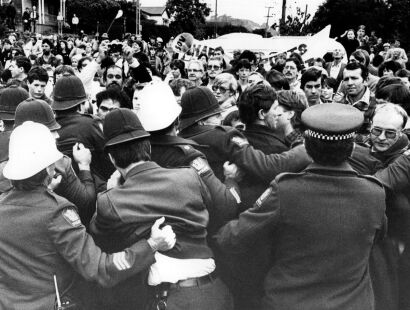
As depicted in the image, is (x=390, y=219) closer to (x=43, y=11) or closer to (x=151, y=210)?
(x=151, y=210)

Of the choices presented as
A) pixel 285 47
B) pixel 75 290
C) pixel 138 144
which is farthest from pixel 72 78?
pixel 285 47

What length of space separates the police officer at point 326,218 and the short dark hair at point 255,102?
2.77 feet

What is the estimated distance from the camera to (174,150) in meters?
3.21

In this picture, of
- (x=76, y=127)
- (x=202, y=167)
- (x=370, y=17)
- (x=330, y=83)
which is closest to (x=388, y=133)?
(x=202, y=167)

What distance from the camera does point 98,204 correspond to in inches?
107

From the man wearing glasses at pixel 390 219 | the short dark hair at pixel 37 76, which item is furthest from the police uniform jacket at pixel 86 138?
the short dark hair at pixel 37 76

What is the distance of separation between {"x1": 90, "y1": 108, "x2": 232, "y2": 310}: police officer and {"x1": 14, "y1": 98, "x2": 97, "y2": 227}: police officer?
394 millimetres

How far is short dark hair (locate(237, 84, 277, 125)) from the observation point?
3.40 meters

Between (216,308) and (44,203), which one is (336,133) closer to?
(216,308)

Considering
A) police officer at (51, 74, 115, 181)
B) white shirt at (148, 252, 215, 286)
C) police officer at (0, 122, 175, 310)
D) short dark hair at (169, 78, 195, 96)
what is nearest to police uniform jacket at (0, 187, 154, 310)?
police officer at (0, 122, 175, 310)

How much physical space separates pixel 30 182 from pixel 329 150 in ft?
4.91

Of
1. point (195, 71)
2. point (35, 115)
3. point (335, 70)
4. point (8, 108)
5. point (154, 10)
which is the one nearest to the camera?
point (35, 115)

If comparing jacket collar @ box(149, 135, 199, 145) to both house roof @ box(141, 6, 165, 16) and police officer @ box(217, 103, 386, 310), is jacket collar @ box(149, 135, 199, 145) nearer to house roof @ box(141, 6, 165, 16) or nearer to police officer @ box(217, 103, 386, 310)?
police officer @ box(217, 103, 386, 310)

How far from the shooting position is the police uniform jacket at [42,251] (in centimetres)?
254
